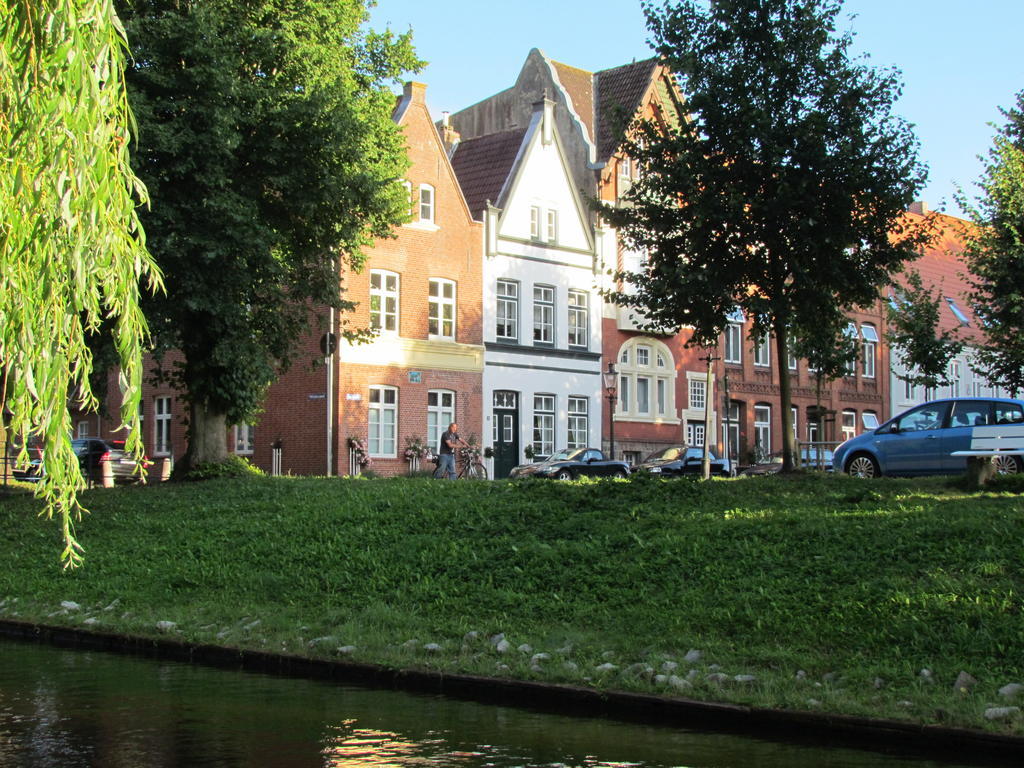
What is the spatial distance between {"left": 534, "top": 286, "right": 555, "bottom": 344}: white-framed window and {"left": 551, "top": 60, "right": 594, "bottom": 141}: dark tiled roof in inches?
372

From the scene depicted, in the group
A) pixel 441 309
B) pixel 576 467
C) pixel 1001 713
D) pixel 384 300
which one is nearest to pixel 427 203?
pixel 441 309

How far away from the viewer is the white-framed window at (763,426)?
5756cm

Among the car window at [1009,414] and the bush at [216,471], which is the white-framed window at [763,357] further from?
the bush at [216,471]

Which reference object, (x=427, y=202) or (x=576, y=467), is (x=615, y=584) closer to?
(x=576, y=467)

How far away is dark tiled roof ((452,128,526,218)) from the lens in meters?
47.2

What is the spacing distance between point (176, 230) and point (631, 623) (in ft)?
48.4

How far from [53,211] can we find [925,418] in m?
20.3

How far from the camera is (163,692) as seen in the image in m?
10.6

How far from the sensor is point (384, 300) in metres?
41.7

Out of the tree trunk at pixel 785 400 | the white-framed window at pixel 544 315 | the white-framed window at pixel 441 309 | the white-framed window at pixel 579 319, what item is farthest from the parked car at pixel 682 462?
the tree trunk at pixel 785 400

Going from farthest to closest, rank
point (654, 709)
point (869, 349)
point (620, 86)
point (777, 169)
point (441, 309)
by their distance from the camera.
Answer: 1. point (869, 349)
2. point (620, 86)
3. point (441, 309)
4. point (777, 169)
5. point (654, 709)

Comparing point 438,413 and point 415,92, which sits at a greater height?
point 415,92

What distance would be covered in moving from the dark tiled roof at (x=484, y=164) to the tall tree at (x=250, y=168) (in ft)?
58.1

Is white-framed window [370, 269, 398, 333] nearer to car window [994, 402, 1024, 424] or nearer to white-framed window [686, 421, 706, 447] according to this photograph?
white-framed window [686, 421, 706, 447]
